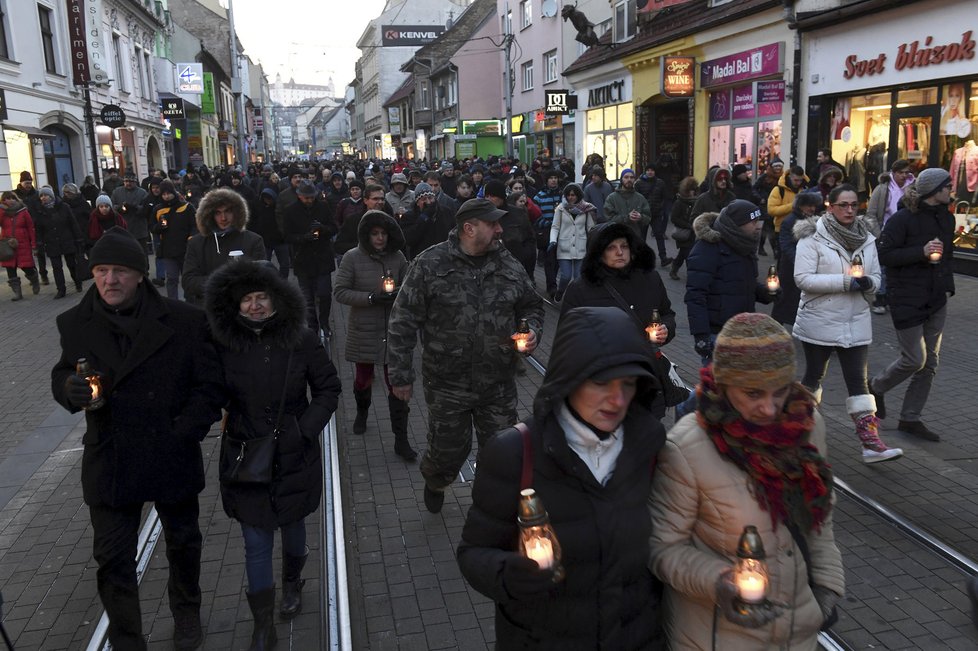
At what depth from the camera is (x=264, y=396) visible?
12.3 ft

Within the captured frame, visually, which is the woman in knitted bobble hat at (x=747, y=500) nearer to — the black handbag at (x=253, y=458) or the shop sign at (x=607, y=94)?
the black handbag at (x=253, y=458)

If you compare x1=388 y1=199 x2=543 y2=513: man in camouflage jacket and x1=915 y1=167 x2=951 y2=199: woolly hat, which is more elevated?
x1=915 y1=167 x2=951 y2=199: woolly hat

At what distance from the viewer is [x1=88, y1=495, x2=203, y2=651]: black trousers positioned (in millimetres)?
3617

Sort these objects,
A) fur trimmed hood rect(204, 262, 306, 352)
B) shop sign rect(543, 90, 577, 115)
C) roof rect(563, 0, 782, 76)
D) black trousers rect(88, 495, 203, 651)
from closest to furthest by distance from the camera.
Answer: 1. black trousers rect(88, 495, 203, 651)
2. fur trimmed hood rect(204, 262, 306, 352)
3. roof rect(563, 0, 782, 76)
4. shop sign rect(543, 90, 577, 115)

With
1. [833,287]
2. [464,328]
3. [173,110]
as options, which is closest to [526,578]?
[464,328]

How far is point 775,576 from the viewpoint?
2270mm

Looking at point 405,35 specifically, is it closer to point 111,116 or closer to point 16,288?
point 111,116

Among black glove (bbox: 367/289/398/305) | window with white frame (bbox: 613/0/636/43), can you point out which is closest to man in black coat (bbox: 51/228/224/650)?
black glove (bbox: 367/289/398/305)

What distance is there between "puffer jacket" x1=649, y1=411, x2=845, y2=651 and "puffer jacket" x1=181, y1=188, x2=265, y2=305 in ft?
17.2

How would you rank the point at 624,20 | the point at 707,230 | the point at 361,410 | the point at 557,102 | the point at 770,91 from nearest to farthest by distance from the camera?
the point at 707,230, the point at 361,410, the point at 770,91, the point at 624,20, the point at 557,102

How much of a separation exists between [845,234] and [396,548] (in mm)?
3596

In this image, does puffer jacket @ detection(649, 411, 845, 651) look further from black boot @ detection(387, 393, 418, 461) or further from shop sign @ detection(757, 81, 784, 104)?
shop sign @ detection(757, 81, 784, 104)

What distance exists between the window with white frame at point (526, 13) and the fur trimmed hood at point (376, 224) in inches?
1321

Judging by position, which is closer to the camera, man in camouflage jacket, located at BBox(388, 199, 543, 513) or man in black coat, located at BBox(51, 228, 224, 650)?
man in black coat, located at BBox(51, 228, 224, 650)
